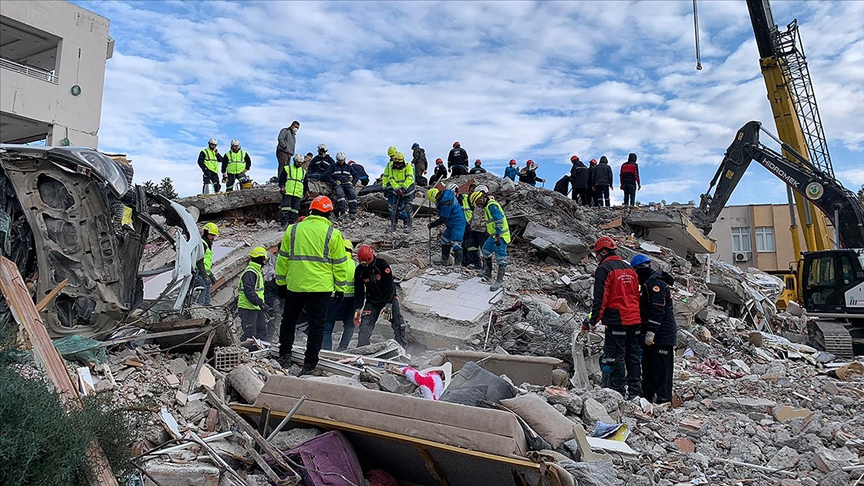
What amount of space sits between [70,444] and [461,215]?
7.73 meters

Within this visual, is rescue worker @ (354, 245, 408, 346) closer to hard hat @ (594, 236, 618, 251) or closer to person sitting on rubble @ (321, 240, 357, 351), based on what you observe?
person sitting on rubble @ (321, 240, 357, 351)

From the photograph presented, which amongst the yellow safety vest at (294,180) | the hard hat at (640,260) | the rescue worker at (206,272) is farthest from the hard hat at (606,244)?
the yellow safety vest at (294,180)

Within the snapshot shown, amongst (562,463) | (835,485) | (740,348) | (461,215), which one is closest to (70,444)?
(562,463)

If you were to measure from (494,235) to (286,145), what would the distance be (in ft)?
18.3

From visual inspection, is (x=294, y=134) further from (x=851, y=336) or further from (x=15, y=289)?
(x=851, y=336)

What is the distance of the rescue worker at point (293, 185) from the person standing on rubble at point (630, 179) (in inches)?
289

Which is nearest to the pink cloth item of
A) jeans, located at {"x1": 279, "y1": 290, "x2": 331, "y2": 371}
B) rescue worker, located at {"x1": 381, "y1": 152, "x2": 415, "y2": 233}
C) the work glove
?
jeans, located at {"x1": 279, "y1": 290, "x2": 331, "y2": 371}

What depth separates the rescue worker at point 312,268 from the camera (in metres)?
5.07

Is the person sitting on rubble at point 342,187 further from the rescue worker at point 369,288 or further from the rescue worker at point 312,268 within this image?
the rescue worker at point 312,268

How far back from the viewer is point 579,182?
14391 mm

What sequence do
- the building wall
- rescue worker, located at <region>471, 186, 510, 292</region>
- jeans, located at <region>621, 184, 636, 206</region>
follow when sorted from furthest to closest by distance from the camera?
1. jeans, located at <region>621, 184, 636, 206</region>
2. rescue worker, located at <region>471, 186, 510, 292</region>
3. the building wall

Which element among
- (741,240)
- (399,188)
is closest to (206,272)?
(399,188)

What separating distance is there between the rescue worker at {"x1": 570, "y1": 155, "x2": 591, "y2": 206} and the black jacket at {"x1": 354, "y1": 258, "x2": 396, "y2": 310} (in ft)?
27.3

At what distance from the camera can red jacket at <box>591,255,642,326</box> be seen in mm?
6043
